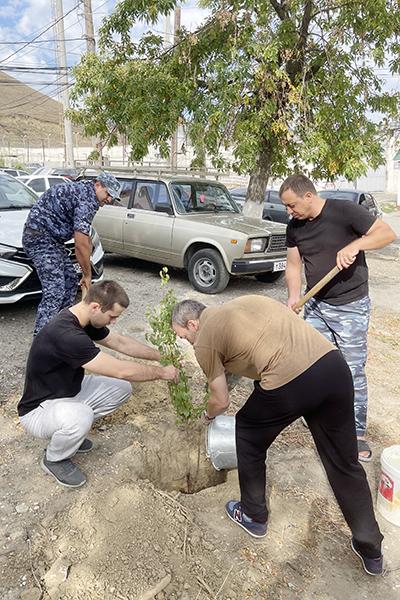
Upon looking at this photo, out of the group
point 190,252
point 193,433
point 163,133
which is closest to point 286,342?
point 193,433

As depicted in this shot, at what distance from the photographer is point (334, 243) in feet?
10.4

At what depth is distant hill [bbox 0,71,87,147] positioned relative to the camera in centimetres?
7706

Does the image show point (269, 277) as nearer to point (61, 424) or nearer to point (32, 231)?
point (32, 231)

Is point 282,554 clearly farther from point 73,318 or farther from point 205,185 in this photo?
point 205,185

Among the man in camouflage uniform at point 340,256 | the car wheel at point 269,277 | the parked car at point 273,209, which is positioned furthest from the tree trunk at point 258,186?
the man in camouflage uniform at point 340,256

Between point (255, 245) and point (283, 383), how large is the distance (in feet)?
16.1

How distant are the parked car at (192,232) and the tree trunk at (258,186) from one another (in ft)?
1.07

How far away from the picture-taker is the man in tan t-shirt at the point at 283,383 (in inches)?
85.7

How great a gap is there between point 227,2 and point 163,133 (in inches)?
82.0

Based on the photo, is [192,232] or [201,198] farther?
[201,198]

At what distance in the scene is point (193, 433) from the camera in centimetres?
345

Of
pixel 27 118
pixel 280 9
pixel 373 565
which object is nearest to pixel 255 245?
pixel 280 9

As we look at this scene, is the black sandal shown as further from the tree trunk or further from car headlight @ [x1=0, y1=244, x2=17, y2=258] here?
the tree trunk

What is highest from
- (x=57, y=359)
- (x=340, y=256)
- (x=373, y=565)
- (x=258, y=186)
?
(x=258, y=186)
